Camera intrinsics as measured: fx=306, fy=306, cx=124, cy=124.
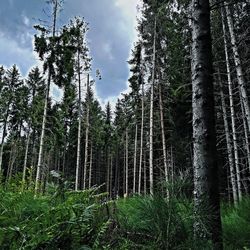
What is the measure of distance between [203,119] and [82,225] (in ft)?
6.29

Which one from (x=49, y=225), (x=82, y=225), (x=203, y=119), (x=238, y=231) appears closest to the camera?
(x=49, y=225)

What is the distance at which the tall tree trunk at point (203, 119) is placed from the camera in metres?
3.04

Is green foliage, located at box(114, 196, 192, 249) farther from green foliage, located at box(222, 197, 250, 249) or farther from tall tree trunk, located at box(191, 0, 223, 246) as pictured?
green foliage, located at box(222, 197, 250, 249)

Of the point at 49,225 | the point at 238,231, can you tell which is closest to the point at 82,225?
the point at 49,225

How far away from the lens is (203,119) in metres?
3.38

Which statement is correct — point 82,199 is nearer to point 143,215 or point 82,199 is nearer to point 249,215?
point 143,215

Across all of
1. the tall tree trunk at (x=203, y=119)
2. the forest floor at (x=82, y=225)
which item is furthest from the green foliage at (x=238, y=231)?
the tall tree trunk at (x=203, y=119)

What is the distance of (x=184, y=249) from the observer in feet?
7.39

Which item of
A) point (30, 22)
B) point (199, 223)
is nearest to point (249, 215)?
point (199, 223)

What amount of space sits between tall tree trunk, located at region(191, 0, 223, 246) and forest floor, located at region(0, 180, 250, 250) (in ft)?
0.97

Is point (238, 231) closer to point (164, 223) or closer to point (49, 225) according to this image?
point (164, 223)

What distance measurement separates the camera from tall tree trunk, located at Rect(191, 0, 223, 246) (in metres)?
3.04

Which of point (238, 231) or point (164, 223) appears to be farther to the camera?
point (238, 231)

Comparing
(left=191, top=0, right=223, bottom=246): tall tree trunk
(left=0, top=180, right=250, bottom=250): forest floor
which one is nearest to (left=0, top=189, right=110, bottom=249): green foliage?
(left=0, top=180, right=250, bottom=250): forest floor
